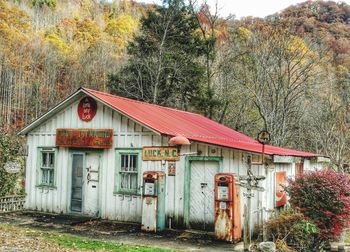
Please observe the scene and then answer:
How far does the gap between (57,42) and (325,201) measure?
37736mm

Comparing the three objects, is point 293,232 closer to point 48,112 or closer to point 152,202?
point 152,202

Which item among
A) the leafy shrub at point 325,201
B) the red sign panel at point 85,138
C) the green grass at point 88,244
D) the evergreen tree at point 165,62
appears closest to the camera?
the green grass at point 88,244

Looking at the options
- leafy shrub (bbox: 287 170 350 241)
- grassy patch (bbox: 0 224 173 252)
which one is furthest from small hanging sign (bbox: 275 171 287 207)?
grassy patch (bbox: 0 224 173 252)

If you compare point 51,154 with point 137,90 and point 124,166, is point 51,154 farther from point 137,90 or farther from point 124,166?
point 137,90

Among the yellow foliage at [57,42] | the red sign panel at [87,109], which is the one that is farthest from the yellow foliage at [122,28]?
the red sign panel at [87,109]

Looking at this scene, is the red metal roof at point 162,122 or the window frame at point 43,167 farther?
the window frame at point 43,167

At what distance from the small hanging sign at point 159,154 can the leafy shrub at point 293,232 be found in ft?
11.4

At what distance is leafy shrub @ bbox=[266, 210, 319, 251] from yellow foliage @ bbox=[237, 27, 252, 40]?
1756 centimetres

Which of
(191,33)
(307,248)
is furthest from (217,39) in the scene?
(307,248)

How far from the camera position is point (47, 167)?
571 inches

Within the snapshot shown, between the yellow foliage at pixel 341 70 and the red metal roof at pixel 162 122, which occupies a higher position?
the yellow foliage at pixel 341 70

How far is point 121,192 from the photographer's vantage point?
1284 centimetres

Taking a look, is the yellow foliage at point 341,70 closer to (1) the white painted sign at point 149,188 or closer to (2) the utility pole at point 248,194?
(2) the utility pole at point 248,194

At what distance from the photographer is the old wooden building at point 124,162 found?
11.6 m
